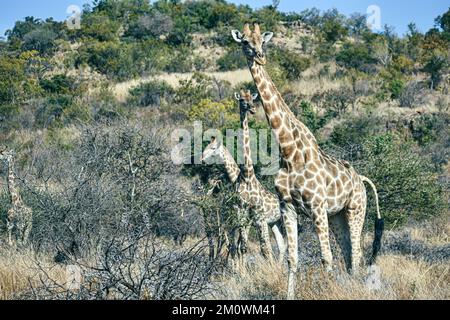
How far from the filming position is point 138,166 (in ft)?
34.0

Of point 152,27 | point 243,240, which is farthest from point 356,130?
point 152,27

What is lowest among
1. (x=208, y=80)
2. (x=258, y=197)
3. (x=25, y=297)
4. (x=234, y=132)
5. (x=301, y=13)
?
(x=25, y=297)

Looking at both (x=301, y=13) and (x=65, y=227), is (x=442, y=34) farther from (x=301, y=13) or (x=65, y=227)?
(x=65, y=227)

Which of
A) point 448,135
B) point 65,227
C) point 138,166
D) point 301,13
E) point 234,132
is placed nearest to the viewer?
point 65,227

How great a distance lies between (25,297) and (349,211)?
322 centimetres

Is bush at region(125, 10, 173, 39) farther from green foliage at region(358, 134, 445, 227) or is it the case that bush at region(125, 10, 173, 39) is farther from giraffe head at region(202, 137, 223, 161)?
giraffe head at region(202, 137, 223, 161)

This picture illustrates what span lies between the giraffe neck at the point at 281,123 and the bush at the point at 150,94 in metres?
17.6

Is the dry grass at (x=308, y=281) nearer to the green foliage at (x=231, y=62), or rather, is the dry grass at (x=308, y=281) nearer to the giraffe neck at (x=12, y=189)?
the giraffe neck at (x=12, y=189)

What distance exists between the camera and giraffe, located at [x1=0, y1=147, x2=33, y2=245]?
30.5 feet

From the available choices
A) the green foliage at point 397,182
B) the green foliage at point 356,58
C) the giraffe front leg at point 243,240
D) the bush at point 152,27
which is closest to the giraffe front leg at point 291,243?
the giraffe front leg at point 243,240

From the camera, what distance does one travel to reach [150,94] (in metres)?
23.8

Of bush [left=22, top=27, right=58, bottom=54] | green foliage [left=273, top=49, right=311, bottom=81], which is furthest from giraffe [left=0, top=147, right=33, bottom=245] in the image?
bush [left=22, top=27, right=58, bottom=54]
